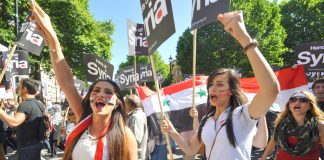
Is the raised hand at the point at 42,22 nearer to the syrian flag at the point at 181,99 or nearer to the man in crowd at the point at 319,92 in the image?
the man in crowd at the point at 319,92

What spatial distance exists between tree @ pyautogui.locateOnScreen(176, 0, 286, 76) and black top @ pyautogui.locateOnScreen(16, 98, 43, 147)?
28.6 m

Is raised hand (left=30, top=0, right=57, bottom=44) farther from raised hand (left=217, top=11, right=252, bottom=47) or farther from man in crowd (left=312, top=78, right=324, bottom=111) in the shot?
man in crowd (left=312, top=78, right=324, bottom=111)

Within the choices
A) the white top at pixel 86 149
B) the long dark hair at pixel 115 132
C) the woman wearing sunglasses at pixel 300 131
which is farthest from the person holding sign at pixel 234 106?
the woman wearing sunglasses at pixel 300 131

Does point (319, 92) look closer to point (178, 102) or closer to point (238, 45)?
point (178, 102)

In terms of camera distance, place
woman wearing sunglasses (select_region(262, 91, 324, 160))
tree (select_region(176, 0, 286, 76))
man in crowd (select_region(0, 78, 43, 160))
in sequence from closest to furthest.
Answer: woman wearing sunglasses (select_region(262, 91, 324, 160)) < man in crowd (select_region(0, 78, 43, 160)) < tree (select_region(176, 0, 286, 76))

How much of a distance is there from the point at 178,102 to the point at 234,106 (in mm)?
4890

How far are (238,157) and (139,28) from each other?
6.96 m

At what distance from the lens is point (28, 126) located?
487 centimetres

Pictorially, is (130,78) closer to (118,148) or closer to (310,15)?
(118,148)

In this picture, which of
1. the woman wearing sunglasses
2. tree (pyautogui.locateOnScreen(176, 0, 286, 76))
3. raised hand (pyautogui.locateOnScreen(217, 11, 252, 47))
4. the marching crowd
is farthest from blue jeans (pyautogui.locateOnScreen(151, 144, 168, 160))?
tree (pyautogui.locateOnScreen(176, 0, 286, 76))

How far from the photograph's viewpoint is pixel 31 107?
4910 mm

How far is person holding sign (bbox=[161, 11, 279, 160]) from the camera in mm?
2068

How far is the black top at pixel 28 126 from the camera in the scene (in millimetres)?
4844

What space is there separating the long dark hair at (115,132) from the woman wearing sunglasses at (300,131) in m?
2.15
